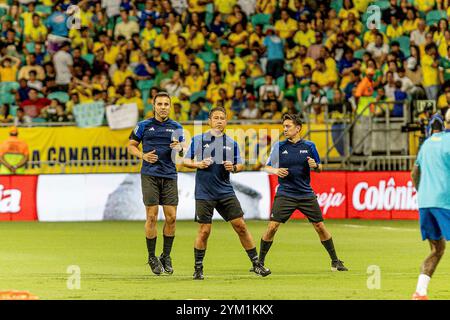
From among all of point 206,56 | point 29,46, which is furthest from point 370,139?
point 29,46

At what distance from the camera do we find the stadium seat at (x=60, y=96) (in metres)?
32.0

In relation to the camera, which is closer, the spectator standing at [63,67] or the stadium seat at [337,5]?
the spectator standing at [63,67]

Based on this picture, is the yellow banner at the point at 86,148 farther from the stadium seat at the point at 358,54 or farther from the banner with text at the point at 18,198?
the stadium seat at the point at 358,54

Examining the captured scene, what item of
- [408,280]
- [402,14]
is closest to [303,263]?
[408,280]

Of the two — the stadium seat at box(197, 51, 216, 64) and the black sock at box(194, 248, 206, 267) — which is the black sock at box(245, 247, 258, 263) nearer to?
the black sock at box(194, 248, 206, 267)

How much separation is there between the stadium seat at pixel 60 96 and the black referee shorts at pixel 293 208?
16.0 m

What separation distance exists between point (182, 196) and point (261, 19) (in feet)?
26.4

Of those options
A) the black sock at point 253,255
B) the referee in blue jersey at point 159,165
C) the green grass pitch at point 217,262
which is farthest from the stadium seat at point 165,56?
the black sock at point 253,255

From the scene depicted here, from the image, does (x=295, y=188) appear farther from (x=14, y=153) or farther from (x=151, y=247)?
(x=14, y=153)

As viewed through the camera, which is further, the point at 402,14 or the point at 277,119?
the point at 402,14

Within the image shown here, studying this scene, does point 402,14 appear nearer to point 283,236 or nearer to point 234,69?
point 234,69

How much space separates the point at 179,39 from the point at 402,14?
252 inches

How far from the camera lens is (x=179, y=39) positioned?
33438 mm

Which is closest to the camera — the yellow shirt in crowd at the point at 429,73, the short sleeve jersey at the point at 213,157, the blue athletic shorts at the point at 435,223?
the blue athletic shorts at the point at 435,223
